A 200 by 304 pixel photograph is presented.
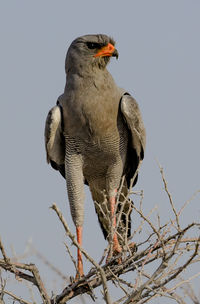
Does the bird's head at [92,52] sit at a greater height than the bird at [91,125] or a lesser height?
greater

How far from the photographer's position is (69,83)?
7242 mm

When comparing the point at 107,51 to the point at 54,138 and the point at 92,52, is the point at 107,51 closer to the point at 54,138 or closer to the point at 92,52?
the point at 92,52

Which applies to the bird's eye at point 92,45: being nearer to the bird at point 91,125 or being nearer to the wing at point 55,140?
the bird at point 91,125

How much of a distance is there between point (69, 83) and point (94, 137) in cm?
67

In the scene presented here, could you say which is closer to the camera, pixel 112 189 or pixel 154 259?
pixel 154 259

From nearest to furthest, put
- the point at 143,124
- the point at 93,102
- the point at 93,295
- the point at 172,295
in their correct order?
the point at 172,295 < the point at 93,295 < the point at 93,102 < the point at 143,124

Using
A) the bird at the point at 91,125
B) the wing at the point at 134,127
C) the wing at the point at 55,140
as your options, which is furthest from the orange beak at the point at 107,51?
the wing at the point at 55,140

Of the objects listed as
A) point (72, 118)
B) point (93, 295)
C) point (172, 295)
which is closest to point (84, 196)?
point (72, 118)

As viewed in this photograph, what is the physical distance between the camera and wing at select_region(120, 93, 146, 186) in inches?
286

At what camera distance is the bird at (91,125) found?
7.13 meters

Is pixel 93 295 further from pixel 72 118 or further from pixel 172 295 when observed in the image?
pixel 72 118

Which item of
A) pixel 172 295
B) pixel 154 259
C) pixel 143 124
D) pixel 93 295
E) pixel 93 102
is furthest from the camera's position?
pixel 143 124

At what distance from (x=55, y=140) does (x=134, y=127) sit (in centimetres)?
94

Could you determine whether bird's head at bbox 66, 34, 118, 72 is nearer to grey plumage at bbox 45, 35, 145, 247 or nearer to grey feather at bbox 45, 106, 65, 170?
grey plumage at bbox 45, 35, 145, 247
